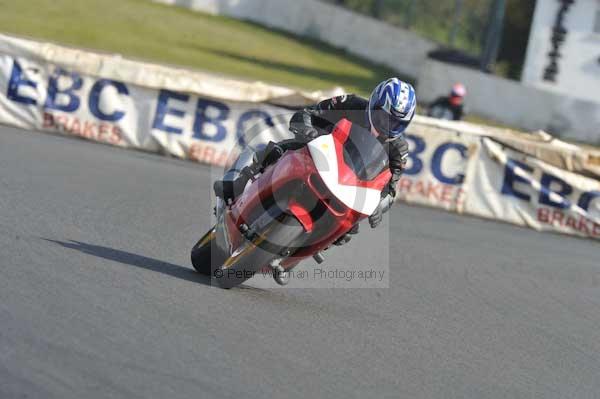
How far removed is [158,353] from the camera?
17.1ft

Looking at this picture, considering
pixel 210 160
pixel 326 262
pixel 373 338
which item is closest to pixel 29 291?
pixel 373 338

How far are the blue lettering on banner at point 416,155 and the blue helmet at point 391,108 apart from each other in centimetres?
696

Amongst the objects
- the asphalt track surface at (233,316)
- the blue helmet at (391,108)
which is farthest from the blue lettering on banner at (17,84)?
the blue helmet at (391,108)

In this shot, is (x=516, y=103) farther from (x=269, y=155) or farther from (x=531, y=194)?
(x=269, y=155)

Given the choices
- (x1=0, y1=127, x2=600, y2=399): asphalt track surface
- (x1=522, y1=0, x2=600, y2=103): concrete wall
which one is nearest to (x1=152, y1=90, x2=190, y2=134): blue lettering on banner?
(x1=0, y1=127, x2=600, y2=399): asphalt track surface

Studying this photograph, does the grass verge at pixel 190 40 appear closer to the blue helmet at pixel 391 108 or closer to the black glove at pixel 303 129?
the black glove at pixel 303 129

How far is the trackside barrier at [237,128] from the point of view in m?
13.9

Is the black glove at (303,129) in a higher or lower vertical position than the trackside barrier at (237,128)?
higher

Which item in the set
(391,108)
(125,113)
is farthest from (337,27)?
(391,108)

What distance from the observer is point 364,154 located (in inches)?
265

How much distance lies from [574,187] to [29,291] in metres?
9.28

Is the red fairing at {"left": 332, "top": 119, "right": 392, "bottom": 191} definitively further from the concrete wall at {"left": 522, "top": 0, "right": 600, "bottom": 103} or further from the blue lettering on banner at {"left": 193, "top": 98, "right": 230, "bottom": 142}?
the concrete wall at {"left": 522, "top": 0, "right": 600, "bottom": 103}

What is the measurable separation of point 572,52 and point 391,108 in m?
22.2

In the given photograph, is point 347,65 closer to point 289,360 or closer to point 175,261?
point 175,261
